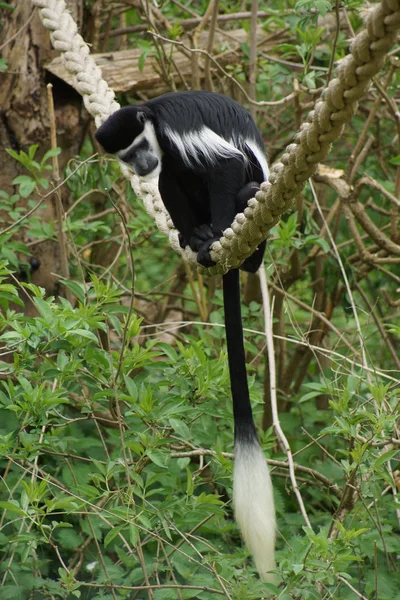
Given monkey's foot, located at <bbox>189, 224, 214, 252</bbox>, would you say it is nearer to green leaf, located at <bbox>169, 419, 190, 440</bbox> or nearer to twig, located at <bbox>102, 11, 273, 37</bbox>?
green leaf, located at <bbox>169, 419, 190, 440</bbox>

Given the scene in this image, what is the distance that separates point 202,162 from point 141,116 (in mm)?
193

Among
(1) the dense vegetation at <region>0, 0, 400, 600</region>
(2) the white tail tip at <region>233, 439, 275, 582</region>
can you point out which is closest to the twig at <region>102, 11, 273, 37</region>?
(1) the dense vegetation at <region>0, 0, 400, 600</region>

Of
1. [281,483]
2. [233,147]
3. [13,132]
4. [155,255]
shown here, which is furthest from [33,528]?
[155,255]

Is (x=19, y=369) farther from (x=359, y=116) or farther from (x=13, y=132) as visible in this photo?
(x=359, y=116)

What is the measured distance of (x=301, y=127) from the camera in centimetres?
118

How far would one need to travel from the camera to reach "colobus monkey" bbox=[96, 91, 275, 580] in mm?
1793

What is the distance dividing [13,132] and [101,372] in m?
1.07

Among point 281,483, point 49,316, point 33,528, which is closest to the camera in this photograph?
point 49,316

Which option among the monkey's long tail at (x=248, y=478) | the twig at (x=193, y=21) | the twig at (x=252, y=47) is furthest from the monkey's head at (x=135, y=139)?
the twig at (x=193, y=21)

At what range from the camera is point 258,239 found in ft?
4.87

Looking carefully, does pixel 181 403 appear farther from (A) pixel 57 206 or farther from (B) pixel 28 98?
(B) pixel 28 98

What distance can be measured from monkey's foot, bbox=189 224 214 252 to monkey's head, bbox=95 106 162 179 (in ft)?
0.60

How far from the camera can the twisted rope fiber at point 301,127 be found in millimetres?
945

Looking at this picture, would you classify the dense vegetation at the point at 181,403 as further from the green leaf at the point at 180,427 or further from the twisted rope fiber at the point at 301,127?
the twisted rope fiber at the point at 301,127
